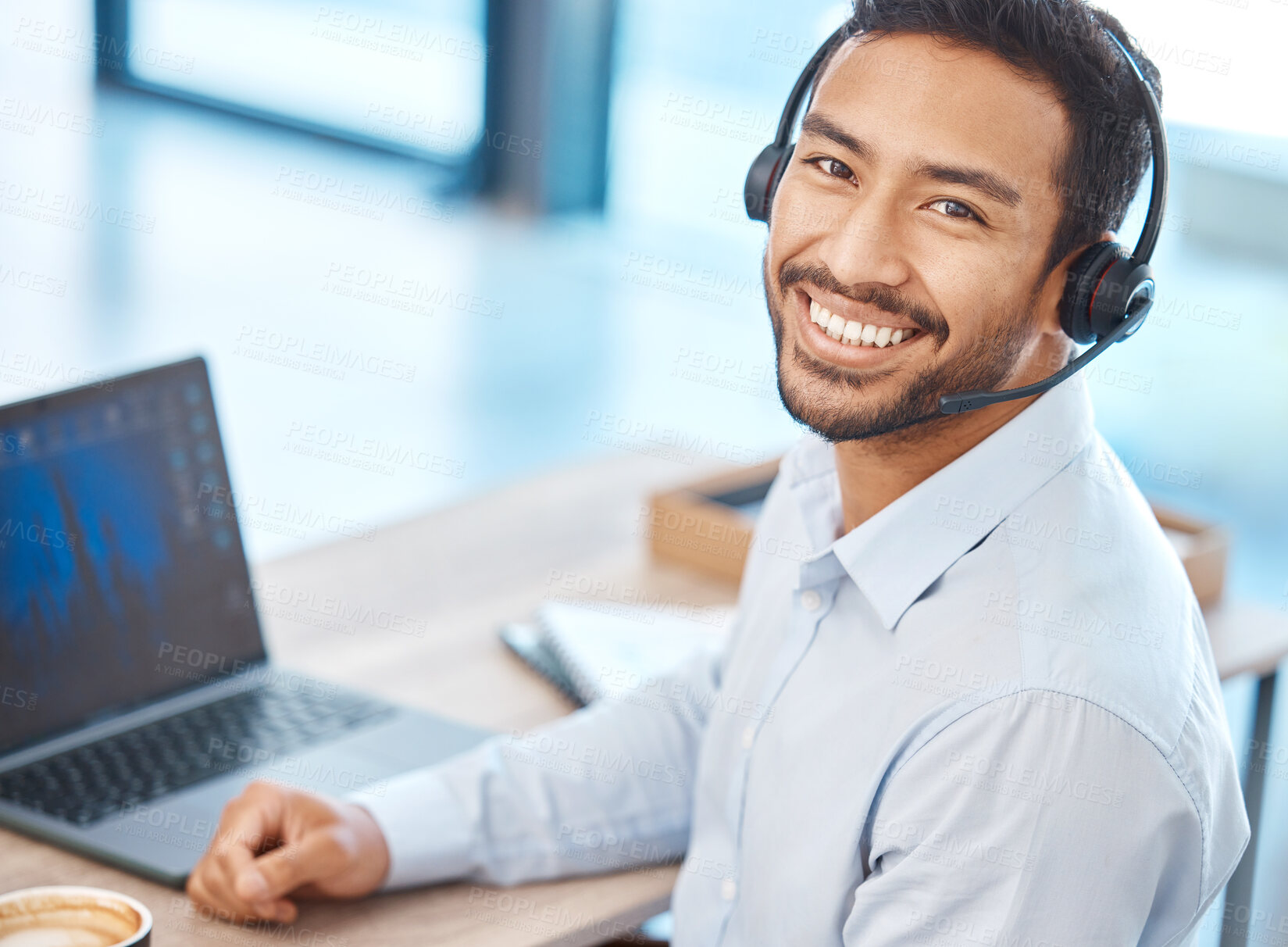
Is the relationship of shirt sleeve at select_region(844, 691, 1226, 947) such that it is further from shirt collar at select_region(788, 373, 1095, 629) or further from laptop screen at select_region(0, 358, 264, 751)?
laptop screen at select_region(0, 358, 264, 751)

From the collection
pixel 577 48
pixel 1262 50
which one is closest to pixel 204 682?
pixel 1262 50

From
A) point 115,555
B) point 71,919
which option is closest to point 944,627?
point 71,919

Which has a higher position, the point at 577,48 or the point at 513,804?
the point at 577,48

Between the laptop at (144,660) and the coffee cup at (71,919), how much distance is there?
20cm

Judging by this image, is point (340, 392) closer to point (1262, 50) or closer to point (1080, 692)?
point (1262, 50)

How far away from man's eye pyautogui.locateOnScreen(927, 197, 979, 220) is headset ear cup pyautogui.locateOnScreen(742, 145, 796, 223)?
10.0 inches

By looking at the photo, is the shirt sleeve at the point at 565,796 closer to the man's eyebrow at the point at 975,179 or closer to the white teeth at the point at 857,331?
the white teeth at the point at 857,331

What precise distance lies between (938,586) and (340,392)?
339 centimetres

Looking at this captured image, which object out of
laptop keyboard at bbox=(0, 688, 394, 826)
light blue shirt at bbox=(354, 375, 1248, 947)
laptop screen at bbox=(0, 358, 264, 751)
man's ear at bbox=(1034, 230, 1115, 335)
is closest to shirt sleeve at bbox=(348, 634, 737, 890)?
light blue shirt at bbox=(354, 375, 1248, 947)

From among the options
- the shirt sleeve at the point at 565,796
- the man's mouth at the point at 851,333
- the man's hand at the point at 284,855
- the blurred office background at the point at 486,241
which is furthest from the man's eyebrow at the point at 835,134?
the blurred office background at the point at 486,241

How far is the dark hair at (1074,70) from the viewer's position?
3.81ft

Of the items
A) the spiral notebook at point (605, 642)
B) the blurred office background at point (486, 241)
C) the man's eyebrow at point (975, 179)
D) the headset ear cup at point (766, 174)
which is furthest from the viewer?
the blurred office background at point (486, 241)

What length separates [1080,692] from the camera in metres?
1.06

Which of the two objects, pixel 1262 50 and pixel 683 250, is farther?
pixel 683 250
